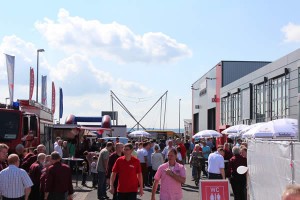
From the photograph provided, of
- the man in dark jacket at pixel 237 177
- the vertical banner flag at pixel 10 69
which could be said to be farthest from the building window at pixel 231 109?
the man in dark jacket at pixel 237 177

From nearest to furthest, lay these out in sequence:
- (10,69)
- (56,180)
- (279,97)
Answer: (56,180) < (10,69) < (279,97)

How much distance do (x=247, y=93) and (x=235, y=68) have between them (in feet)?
50.0

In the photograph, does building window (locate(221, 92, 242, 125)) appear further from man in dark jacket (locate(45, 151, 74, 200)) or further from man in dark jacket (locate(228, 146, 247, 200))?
man in dark jacket (locate(45, 151, 74, 200))

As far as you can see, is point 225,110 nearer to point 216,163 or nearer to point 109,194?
point 109,194

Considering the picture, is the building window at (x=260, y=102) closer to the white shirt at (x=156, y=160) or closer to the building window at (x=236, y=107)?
the building window at (x=236, y=107)

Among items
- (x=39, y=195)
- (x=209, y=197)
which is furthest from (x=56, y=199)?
(x=209, y=197)

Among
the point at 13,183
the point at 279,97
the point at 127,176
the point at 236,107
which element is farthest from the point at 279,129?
the point at 236,107

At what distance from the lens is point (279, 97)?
1695 inches

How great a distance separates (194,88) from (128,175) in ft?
278

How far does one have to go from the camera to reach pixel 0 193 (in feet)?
33.2

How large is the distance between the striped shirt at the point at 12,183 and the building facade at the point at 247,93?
86.8 feet

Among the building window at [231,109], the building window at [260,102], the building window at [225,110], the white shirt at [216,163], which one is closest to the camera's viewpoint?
the white shirt at [216,163]

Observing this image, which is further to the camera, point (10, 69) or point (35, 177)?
point (10, 69)

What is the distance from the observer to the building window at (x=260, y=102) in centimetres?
4784
